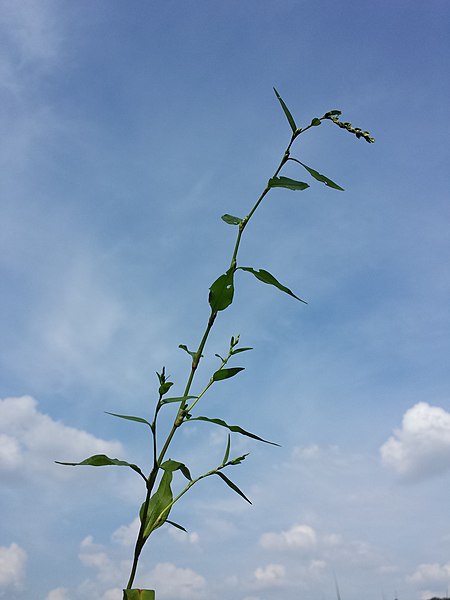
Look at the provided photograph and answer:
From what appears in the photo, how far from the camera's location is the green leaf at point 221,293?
6.57 ft

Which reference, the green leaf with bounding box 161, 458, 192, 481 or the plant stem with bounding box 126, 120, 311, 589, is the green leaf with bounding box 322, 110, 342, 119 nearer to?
the plant stem with bounding box 126, 120, 311, 589

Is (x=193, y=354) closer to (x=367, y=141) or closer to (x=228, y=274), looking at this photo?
(x=228, y=274)

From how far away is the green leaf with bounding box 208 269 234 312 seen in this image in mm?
2001

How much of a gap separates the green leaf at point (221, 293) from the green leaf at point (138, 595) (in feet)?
2.89

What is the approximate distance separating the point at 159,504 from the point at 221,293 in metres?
0.71

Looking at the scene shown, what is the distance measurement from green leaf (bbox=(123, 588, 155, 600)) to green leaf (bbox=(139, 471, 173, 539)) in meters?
0.19

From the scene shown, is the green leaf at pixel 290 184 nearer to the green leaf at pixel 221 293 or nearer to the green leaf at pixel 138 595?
the green leaf at pixel 221 293

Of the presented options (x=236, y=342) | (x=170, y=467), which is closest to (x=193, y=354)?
(x=236, y=342)

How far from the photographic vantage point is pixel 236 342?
7.39ft

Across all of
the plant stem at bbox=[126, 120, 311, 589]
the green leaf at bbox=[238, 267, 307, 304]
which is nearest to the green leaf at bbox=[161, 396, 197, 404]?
the plant stem at bbox=[126, 120, 311, 589]

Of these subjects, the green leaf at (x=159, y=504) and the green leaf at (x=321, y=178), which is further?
the green leaf at (x=321, y=178)

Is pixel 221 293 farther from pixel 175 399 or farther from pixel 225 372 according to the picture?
pixel 175 399

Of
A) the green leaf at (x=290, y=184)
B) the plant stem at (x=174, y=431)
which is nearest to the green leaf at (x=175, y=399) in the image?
the plant stem at (x=174, y=431)

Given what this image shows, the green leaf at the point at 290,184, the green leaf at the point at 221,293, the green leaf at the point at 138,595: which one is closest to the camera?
the green leaf at the point at 138,595
